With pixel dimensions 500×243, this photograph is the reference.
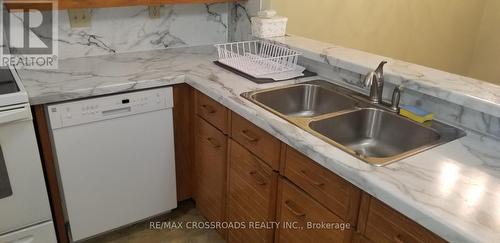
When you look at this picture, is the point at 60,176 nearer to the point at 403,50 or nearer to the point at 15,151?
the point at 15,151

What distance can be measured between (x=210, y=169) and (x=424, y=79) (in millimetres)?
1111

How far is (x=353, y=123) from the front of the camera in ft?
5.48

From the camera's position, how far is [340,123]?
5.32ft

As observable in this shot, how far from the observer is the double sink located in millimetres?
1466

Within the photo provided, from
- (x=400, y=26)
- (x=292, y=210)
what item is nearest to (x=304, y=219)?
(x=292, y=210)

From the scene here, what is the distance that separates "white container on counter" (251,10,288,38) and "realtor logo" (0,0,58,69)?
3.54 feet

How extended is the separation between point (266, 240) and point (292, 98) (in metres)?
0.69

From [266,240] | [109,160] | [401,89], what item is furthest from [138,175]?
[401,89]

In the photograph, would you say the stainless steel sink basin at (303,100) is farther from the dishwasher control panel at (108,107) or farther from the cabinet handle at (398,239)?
the cabinet handle at (398,239)

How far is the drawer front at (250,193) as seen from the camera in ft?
5.37

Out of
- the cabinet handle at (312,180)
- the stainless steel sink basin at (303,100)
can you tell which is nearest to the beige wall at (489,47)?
the stainless steel sink basin at (303,100)

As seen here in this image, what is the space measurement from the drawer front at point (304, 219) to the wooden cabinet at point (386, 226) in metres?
0.08

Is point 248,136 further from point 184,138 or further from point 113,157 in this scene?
point 113,157

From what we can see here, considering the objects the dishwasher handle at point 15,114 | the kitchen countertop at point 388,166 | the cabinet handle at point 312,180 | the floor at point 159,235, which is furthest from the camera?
the floor at point 159,235
